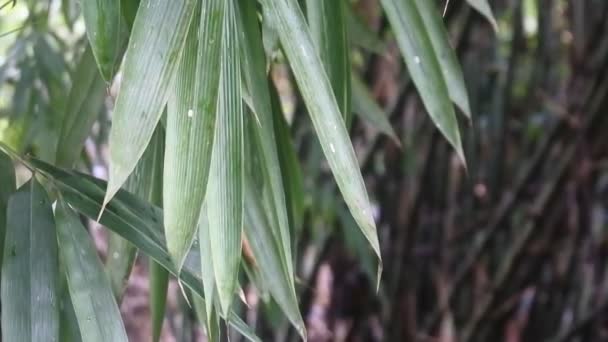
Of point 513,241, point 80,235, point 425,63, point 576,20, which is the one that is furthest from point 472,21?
point 80,235

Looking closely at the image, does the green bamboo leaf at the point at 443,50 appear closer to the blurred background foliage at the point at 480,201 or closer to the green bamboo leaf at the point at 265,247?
the green bamboo leaf at the point at 265,247

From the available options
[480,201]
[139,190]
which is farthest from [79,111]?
[480,201]

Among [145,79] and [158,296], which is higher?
[145,79]

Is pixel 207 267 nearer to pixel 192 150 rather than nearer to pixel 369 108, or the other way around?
pixel 192 150

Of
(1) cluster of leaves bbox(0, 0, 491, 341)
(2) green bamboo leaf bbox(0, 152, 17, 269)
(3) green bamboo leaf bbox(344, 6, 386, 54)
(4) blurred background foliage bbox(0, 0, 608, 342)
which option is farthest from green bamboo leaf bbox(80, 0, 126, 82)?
(4) blurred background foliage bbox(0, 0, 608, 342)

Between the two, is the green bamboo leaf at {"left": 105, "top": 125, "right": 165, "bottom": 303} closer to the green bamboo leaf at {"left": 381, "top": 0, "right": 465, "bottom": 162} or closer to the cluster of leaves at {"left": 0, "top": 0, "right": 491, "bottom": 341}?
the cluster of leaves at {"left": 0, "top": 0, "right": 491, "bottom": 341}
